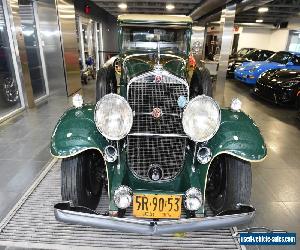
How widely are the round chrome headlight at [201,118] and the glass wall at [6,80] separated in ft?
15.0

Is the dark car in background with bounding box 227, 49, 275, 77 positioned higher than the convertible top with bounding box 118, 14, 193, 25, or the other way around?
the convertible top with bounding box 118, 14, 193, 25

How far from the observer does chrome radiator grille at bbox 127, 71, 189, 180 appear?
2006mm

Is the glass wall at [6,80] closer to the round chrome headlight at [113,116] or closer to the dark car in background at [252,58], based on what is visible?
the round chrome headlight at [113,116]

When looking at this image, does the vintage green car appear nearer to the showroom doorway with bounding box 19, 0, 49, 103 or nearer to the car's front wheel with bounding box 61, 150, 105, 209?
the car's front wheel with bounding box 61, 150, 105, 209

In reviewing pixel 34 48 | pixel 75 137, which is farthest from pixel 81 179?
pixel 34 48

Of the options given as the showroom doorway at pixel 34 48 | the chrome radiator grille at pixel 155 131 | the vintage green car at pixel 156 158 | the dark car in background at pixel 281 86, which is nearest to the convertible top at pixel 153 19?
the vintage green car at pixel 156 158

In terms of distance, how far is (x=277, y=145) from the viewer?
158 inches

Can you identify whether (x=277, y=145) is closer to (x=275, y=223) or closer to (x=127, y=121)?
(x=275, y=223)

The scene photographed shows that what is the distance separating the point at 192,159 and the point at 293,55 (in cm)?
735

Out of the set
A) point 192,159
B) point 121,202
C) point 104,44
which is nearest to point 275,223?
point 192,159

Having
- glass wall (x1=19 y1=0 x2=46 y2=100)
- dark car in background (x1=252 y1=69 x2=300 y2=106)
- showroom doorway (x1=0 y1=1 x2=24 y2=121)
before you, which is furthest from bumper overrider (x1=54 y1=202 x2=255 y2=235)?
glass wall (x1=19 y1=0 x2=46 y2=100)

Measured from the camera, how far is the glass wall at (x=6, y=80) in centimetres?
511

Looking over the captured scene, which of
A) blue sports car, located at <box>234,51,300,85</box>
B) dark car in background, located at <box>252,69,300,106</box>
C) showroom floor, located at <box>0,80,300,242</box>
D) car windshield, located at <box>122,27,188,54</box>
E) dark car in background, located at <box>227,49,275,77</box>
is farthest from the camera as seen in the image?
dark car in background, located at <box>227,49,275,77</box>

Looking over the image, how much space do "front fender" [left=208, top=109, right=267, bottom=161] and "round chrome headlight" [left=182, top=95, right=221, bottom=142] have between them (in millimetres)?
165
